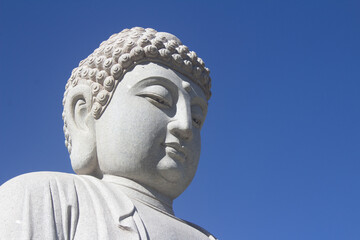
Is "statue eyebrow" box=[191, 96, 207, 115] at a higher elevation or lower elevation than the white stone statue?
higher

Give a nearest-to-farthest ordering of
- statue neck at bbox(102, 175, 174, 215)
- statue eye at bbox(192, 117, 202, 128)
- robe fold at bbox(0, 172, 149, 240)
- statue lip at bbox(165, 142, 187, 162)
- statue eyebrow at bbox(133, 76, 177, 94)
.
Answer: robe fold at bbox(0, 172, 149, 240), statue neck at bbox(102, 175, 174, 215), statue lip at bbox(165, 142, 187, 162), statue eyebrow at bbox(133, 76, 177, 94), statue eye at bbox(192, 117, 202, 128)

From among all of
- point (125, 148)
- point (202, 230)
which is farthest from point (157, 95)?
point (202, 230)

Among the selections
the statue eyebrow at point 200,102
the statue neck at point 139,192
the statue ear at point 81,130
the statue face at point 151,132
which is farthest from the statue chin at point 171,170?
the statue eyebrow at point 200,102

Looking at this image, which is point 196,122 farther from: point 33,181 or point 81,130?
point 33,181

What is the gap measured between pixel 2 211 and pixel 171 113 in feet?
6.57

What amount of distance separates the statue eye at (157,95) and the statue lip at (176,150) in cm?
42

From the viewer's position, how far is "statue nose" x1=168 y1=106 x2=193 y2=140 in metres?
5.82

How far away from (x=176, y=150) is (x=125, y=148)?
1.74ft

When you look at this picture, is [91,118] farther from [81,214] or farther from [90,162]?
[81,214]

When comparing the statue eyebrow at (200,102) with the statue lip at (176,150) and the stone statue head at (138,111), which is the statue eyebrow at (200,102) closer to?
the stone statue head at (138,111)

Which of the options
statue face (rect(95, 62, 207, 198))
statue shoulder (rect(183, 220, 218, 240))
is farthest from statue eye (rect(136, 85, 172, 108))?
statue shoulder (rect(183, 220, 218, 240))

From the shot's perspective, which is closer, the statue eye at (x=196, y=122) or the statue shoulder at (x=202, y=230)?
the statue shoulder at (x=202, y=230)

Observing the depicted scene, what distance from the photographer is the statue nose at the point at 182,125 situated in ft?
19.1

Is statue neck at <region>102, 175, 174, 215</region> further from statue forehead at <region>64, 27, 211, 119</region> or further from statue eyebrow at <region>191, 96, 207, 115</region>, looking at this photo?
statue eyebrow at <region>191, 96, 207, 115</region>
